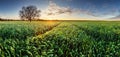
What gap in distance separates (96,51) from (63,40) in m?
2.23

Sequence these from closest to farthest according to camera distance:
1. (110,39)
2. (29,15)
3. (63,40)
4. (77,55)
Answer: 1. (77,55)
2. (63,40)
3. (110,39)
4. (29,15)

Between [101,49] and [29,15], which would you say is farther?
[29,15]

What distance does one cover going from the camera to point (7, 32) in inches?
641

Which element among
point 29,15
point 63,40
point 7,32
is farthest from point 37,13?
point 63,40

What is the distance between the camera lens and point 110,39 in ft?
43.0

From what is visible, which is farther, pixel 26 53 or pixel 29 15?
pixel 29 15

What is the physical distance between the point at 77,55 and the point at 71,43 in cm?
197

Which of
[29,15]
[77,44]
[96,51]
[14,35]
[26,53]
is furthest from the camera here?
[29,15]

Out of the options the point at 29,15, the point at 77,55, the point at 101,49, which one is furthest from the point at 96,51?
the point at 29,15

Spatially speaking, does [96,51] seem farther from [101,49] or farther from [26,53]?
[26,53]

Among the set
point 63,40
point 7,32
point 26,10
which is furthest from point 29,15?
point 63,40

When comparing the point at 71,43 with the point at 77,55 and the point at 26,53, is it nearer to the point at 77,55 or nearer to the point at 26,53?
the point at 77,55

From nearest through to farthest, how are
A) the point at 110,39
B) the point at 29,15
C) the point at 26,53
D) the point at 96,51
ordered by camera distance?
the point at 26,53, the point at 96,51, the point at 110,39, the point at 29,15

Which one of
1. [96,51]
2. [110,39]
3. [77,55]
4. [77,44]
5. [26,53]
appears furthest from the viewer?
[110,39]
